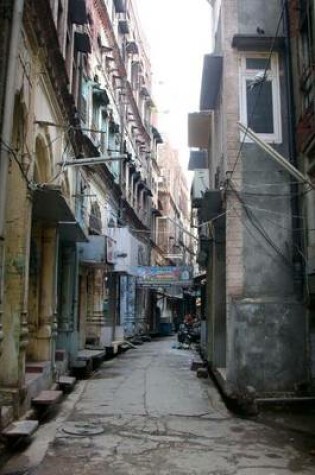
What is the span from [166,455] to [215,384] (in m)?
6.34

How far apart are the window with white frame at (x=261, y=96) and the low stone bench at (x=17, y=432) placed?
23.7 feet

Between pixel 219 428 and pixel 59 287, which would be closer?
pixel 219 428

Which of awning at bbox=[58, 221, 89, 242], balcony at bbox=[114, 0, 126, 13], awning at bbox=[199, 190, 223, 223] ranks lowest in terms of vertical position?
awning at bbox=[58, 221, 89, 242]

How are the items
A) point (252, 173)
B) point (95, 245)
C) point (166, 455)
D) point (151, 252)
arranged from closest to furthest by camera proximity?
point (166, 455)
point (252, 173)
point (95, 245)
point (151, 252)

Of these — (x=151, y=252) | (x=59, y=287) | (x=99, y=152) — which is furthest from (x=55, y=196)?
(x=151, y=252)

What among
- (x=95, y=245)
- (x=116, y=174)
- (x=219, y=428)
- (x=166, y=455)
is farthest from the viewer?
(x=116, y=174)

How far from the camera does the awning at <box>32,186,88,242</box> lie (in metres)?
10.1

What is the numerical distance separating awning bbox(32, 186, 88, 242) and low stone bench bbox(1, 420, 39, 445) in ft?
13.0

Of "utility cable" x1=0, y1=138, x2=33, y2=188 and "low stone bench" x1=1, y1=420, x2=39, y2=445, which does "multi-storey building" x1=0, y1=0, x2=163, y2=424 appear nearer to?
"utility cable" x1=0, y1=138, x2=33, y2=188

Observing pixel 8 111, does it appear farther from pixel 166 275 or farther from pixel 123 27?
A: pixel 123 27

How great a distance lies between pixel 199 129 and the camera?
18.3 meters

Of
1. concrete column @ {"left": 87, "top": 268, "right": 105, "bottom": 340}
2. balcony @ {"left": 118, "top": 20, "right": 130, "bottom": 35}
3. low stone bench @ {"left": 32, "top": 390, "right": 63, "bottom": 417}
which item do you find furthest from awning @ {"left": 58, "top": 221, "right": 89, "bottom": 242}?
balcony @ {"left": 118, "top": 20, "right": 130, "bottom": 35}

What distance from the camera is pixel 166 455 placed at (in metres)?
7.59

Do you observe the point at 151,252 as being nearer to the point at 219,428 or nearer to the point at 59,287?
the point at 59,287
